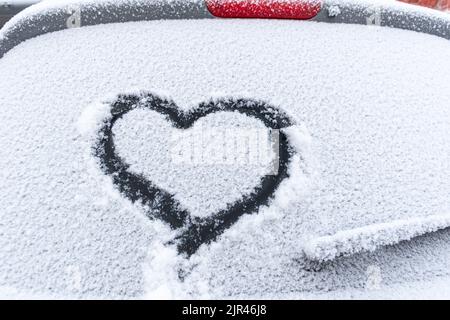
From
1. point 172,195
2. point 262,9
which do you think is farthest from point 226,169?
point 262,9

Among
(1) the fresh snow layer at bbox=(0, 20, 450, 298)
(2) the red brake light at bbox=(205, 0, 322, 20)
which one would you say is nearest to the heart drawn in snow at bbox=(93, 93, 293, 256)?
(1) the fresh snow layer at bbox=(0, 20, 450, 298)

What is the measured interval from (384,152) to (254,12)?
505mm

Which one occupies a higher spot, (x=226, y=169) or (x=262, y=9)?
(x=262, y=9)

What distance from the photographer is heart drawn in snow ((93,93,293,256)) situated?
35.9 inches

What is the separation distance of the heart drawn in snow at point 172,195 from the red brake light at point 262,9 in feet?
1.04

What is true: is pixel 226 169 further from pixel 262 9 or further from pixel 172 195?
pixel 262 9

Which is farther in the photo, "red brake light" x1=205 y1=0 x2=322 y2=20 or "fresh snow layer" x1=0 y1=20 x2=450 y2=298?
"red brake light" x1=205 y1=0 x2=322 y2=20

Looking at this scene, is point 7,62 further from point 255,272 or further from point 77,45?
point 255,272

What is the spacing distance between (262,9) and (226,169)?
51cm

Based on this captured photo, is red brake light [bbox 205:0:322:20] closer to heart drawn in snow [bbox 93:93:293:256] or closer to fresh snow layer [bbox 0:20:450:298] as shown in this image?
fresh snow layer [bbox 0:20:450:298]

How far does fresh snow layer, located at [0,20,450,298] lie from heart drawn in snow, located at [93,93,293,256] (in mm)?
17

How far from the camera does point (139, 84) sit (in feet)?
3.54

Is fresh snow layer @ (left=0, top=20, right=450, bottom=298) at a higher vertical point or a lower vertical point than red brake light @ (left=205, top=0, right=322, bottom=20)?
lower

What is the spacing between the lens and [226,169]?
3.19 feet
